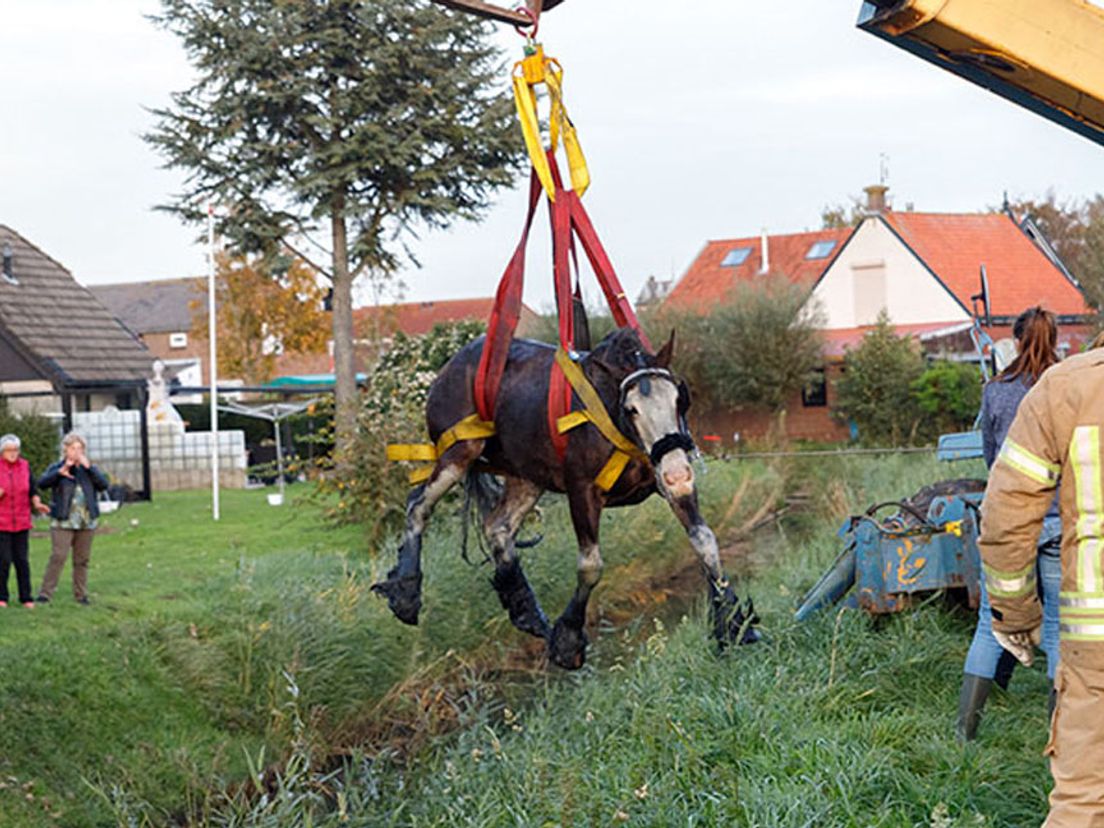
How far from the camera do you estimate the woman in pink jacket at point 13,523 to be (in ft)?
41.2

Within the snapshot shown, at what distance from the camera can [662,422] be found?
5695 millimetres

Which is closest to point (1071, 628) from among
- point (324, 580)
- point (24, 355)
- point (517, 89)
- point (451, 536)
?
point (517, 89)

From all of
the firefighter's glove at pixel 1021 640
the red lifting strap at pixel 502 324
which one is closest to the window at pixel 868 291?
the red lifting strap at pixel 502 324

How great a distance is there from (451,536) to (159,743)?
4.93 metres

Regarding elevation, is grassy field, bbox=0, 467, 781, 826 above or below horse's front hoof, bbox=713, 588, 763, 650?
below

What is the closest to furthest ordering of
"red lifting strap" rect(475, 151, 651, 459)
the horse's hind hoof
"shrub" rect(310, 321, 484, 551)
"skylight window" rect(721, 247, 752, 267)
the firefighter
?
the firefighter, "red lifting strap" rect(475, 151, 651, 459), the horse's hind hoof, "shrub" rect(310, 321, 484, 551), "skylight window" rect(721, 247, 752, 267)

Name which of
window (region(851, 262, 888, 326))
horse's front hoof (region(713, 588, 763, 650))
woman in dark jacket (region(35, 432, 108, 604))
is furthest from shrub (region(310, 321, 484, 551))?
window (region(851, 262, 888, 326))

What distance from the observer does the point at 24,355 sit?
2372 centimetres

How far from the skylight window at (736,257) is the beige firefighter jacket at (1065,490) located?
4054 cm

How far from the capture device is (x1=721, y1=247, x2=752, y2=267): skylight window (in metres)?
44.9

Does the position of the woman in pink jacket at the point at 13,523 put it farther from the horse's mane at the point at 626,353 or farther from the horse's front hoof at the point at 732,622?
the horse's mane at the point at 626,353

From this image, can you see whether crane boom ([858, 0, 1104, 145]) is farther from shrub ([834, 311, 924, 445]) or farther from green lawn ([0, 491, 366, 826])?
shrub ([834, 311, 924, 445])

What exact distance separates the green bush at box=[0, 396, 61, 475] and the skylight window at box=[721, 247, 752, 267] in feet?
86.7

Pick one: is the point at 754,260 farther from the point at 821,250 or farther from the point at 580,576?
the point at 580,576
